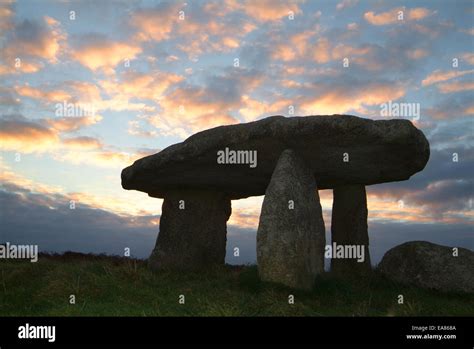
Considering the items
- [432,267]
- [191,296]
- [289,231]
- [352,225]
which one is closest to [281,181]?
[289,231]

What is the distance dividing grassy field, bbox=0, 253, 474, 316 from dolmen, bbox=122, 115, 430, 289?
78cm

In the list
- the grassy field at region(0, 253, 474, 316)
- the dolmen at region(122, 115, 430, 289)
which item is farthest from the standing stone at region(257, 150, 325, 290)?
the grassy field at region(0, 253, 474, 316)

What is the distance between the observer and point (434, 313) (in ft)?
34.2

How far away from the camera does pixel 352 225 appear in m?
16.0

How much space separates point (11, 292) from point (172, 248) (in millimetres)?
5163

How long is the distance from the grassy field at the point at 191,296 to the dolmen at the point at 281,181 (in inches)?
Result: 30.9

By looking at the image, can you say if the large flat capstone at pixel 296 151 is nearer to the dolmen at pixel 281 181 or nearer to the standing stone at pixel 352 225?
the dolmen at pixel 281 181

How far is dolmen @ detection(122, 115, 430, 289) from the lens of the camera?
11359mm

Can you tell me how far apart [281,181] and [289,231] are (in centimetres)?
124

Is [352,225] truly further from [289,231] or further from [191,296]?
[191,296]

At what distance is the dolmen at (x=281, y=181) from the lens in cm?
1136
